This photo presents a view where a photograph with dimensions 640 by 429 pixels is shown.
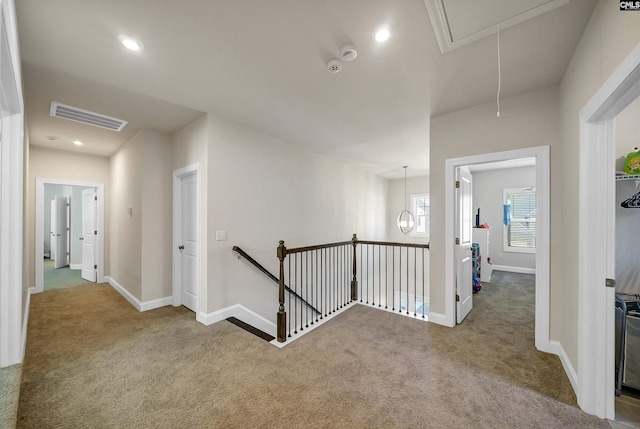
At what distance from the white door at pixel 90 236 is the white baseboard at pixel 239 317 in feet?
11.8

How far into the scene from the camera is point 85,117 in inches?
122

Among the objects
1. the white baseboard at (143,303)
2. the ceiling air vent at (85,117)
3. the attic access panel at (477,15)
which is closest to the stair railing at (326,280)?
the white baseboard at (143,303)

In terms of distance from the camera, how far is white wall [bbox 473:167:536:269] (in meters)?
6.19

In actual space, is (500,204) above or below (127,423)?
above

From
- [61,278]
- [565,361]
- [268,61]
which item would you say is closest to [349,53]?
[268,61]

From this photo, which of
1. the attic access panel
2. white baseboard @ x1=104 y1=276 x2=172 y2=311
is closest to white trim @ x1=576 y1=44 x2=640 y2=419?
the attic access panel

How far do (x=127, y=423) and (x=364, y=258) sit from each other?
18.1ft

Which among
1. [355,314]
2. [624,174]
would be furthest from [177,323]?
[624,174]

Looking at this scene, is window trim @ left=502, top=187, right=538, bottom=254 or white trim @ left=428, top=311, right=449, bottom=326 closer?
white trim @ left=428, top=311, right=449, bottom=326

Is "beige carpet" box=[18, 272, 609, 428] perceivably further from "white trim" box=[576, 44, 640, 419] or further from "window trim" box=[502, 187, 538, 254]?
"window trim" box=[502, 187, 538, 254]

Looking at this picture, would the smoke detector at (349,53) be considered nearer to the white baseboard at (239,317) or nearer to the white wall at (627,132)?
the white wall at (627,132)

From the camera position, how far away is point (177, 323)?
3.10 m

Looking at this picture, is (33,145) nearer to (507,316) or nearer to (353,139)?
(353,139)

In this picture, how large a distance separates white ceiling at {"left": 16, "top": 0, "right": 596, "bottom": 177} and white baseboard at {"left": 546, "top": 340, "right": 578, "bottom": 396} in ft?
8.32
